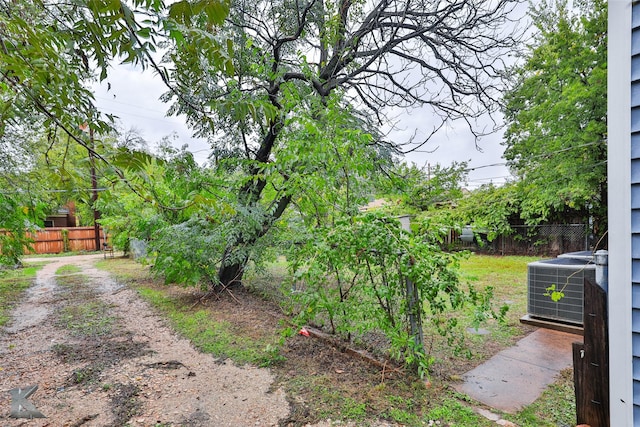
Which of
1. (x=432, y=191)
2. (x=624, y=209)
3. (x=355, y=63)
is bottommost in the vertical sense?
(x=624, y=209)

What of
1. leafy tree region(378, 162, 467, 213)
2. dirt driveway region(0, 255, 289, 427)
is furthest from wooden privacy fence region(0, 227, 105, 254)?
leafy tree region(378, 162, 467, 213)

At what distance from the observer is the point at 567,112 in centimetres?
745

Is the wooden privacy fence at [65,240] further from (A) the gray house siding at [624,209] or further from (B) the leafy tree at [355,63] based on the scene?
(A) the gray house siding at [624,209]

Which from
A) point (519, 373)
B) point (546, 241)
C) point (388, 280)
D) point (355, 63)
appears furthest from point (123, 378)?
point (546, 241)

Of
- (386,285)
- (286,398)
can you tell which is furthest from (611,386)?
(286,398)

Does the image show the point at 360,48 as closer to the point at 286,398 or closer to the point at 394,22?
the point at 394,22

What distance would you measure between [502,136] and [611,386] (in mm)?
9565

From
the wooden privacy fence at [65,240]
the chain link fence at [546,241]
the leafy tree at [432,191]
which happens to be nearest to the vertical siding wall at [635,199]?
the leafy tree at [432,191]

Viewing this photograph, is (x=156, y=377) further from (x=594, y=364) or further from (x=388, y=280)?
(x=594, y=364)

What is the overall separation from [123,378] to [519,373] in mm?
3188

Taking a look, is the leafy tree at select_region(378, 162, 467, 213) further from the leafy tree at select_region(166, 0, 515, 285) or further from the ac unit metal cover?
the ac unit metal cover

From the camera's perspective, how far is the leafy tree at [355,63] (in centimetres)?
396

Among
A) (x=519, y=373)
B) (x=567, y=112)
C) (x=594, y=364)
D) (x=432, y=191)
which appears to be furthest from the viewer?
(x=567, y=112)

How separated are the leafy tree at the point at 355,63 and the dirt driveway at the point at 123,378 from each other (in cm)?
154
